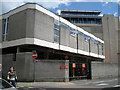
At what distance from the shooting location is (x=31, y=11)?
58.3 feet

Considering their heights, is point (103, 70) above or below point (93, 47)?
below

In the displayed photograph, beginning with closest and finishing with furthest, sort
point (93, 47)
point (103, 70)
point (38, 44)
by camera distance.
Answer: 1. point (38, 44)
2. point (103, 70)
3. point (93, 47)

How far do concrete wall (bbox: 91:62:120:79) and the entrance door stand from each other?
2.24ft

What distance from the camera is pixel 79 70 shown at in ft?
57.5

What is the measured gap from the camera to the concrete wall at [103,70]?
18.8m

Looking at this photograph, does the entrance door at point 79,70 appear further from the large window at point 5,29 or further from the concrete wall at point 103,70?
the large window at point 5,29

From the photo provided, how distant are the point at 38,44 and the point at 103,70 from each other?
10507 millimetres

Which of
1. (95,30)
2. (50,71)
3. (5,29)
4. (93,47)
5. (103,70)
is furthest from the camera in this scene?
(95,30)

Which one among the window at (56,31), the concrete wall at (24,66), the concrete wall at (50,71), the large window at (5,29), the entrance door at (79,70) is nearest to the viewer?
the concrete wall at (24,66)

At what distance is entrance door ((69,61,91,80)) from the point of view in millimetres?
16584

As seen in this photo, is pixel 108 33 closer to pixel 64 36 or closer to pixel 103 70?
pixel 64 36

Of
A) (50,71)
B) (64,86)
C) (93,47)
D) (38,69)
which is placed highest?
(93,47)

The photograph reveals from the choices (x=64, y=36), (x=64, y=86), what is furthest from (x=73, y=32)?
(x=64, y=86)

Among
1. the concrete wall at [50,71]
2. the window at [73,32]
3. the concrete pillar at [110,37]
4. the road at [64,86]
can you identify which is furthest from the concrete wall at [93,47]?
the road at [64,86]
